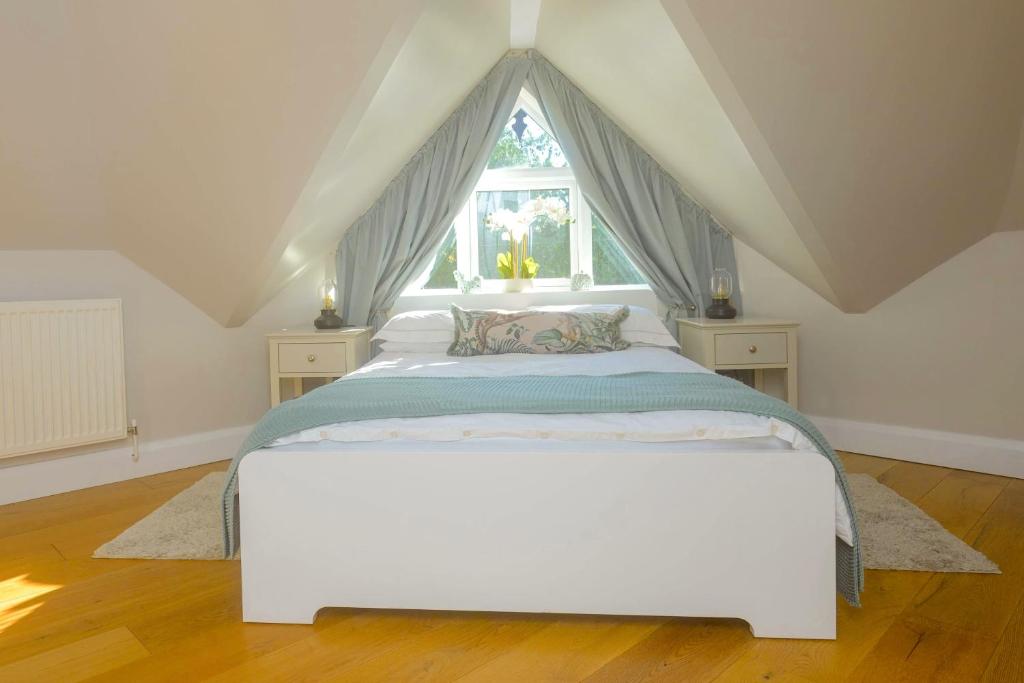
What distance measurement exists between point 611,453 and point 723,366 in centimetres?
176

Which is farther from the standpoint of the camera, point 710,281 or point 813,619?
point 710,281

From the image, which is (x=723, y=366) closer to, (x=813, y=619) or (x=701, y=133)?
(x=701, y=133)

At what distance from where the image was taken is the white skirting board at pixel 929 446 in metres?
2.97

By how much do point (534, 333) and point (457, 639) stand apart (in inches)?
62.4

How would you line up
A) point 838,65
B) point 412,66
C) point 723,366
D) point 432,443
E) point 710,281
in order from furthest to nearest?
point 710,281, point 723,366, point 412,66, point 838,65, point 432,443

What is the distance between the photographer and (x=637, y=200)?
12.3 feet

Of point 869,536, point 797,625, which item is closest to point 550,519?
point 797,625

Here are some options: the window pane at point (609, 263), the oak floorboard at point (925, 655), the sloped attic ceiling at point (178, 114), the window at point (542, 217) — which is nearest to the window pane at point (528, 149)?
the window at point (542, 217)

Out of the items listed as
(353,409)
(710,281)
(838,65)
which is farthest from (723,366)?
(353,409)

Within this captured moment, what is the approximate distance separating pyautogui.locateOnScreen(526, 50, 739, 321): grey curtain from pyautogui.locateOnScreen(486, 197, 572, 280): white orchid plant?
7.4 inches

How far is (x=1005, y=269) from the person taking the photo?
3.01m

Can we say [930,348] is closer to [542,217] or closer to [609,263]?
[609,263]

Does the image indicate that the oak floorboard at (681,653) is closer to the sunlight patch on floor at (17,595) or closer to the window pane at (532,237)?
the sunlight patch on floor at (17,595)

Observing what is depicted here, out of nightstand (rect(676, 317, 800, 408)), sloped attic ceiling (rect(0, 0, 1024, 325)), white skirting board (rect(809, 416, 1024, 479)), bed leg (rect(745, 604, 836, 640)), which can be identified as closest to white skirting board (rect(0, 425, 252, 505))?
sloped attic ceiling (rect(0, 0, 1024, 325))
